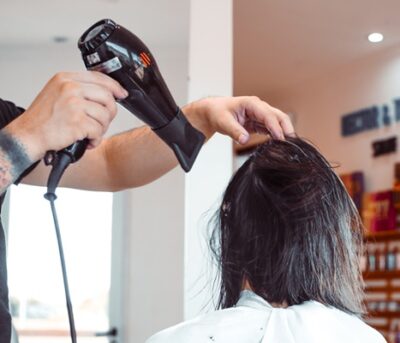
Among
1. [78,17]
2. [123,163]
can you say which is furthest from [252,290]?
[78,17]

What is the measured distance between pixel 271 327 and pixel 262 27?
14.4 ft

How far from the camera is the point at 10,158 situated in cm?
100

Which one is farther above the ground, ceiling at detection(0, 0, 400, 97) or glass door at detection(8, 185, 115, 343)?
ceiling at detection(0, 0, 400, 97)

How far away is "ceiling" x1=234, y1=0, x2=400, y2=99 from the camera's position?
5.08 metres

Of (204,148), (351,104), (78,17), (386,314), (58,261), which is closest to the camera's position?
(204,148)

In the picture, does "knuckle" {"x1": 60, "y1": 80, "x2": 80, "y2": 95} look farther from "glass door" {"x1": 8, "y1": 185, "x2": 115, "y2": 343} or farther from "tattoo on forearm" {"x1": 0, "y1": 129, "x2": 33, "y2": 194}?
"glass door" {"x1": 8, "y1": 185, "x2": 115, "y2": 343}

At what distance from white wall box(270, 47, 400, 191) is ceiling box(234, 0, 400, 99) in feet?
0.34

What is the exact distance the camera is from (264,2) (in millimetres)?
4949

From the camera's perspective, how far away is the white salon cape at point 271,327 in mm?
1192

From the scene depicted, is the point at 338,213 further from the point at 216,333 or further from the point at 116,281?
the point at 116,281

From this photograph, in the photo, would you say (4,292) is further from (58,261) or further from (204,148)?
(58,261)

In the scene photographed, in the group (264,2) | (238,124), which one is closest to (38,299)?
(264,2)

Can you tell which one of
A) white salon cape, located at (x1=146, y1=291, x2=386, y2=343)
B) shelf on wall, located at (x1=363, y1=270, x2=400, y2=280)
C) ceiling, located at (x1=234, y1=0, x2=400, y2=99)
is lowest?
shelf on wall, located at (x1=363, y1=270, x2=400, y2=280)

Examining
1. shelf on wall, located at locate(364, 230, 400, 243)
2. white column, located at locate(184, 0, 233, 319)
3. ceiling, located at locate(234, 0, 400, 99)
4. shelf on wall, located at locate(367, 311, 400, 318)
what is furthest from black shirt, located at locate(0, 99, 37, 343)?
shelf on wall, located at locate(367, 311, 400, 318)
